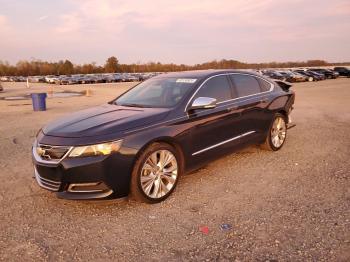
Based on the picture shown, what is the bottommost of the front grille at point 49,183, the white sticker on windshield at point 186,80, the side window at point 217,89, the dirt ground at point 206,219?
the dirt ground at point 206,219

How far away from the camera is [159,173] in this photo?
14.2 feet

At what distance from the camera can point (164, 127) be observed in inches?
170

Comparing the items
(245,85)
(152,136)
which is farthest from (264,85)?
(152,136)

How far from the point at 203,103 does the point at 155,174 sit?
117cm

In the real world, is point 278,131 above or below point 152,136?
below

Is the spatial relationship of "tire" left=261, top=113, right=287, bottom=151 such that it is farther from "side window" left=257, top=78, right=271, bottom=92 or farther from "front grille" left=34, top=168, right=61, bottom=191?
"front grille" left=34, top=168, right=61, bottom=191

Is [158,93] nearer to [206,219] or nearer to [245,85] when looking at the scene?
[245,85]

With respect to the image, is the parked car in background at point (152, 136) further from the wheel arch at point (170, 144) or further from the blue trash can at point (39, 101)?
the blue trash can at point (39, 101)

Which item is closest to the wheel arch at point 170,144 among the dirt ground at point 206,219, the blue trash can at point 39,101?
the dirt ground at point 206,219

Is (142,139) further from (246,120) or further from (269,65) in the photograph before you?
(269,65)

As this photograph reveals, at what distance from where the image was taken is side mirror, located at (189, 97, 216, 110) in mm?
4621

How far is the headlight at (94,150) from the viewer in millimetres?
3826

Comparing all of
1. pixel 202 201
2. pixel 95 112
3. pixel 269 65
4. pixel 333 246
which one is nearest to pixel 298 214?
pixel 333 246

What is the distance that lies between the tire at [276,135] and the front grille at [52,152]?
3.84 meters
